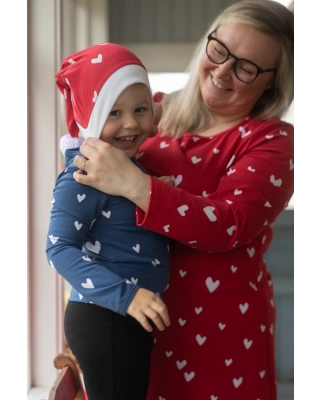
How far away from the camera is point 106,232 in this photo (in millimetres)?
1142

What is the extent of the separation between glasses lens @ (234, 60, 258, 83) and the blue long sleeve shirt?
1.44ft

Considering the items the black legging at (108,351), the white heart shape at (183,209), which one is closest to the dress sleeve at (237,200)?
the white heart shape at (183,209)

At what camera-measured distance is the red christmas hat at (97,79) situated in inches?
42.9

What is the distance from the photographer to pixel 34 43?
1.72m

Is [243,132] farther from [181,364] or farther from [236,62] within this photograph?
[181,364]

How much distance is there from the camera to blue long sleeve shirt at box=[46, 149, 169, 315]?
103 centimetres

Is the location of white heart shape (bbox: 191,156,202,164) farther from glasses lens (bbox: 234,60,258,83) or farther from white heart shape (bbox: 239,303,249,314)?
white heart shape (bbox: 239,303,249,314)

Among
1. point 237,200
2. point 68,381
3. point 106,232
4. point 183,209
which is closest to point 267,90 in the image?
point 237,200

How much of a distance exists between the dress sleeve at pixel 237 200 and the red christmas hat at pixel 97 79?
174 mm

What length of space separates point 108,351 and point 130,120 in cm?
45

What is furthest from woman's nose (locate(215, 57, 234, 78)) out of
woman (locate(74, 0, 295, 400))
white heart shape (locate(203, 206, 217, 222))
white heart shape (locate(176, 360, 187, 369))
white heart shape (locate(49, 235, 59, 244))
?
white heart shape (locate(176, 360, 187, 369))
